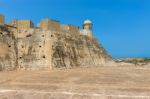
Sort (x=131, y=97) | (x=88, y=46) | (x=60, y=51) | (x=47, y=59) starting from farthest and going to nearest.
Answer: (x=88, y=46)
(x=60, y=51)
(x=47, y=59)
(x=131, y=97)

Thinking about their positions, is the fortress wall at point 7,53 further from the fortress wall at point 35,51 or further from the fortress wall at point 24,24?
the fortress wall at point 24,24

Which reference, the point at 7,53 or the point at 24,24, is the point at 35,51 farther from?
the point at 24,24

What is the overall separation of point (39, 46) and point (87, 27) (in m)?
11.9

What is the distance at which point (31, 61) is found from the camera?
25.2m

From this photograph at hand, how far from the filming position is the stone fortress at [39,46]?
980 inches

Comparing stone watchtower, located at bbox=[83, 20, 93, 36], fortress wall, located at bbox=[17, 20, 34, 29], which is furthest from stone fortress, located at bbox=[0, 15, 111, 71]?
stone watchtower, located at bbox=[83, 20, 93, 36]

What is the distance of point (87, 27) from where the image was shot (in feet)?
115

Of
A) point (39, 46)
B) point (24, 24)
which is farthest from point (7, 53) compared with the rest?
point (24, 24)

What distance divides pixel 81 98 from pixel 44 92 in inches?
98.4

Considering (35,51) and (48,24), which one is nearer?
(35,51)

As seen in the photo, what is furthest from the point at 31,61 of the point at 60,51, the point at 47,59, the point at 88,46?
the point at 88,46

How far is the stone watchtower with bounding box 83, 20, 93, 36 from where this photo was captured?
114 feet

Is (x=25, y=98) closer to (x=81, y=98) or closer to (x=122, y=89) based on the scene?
(x=81, y=98)

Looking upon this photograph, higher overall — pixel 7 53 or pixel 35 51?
pixel 35 51
